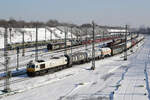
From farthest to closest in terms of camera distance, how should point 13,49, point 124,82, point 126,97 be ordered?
point 13,49, point 124,82, point 126,97

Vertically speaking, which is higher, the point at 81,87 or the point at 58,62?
the point at 58,62

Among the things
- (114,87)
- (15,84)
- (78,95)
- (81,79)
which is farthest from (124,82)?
(15,84)

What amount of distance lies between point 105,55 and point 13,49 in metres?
25.0

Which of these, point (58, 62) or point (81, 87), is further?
point (58, 62)

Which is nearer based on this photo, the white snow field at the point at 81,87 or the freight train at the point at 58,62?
the white snow field at the point at 81,87

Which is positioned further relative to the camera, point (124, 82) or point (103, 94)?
point (124, 82)

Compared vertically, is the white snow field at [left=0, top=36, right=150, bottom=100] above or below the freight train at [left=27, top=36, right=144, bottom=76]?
below

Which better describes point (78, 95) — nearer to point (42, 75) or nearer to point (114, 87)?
point (114, 87)

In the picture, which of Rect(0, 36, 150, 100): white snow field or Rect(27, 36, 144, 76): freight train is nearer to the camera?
Rect(0, 36, 150, 100): white snow field

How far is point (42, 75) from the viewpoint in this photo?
3506 cm

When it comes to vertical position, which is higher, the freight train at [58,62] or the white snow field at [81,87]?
the freight train at [58,62]

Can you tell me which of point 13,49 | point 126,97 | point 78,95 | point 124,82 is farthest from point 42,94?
point 13,49

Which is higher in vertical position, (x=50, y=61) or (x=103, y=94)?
(x=50, y=61)

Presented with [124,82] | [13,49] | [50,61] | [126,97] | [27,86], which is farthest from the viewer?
[13,49]
